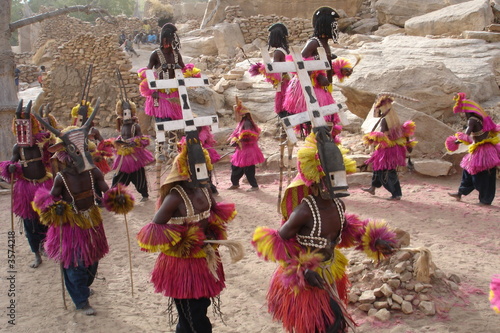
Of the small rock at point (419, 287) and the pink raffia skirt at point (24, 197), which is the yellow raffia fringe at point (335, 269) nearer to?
the small rock at point (419, 287)

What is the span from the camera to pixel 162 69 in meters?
7.41

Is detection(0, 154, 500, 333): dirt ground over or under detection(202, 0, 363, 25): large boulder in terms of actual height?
under

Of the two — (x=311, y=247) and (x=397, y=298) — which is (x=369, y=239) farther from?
(x=397, y=298)

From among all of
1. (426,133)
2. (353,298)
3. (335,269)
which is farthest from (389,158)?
(335,269)

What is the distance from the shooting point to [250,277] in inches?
214

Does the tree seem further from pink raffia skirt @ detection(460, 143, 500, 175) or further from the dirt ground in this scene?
pink raffia skirt @ detection(460, 143, 500, 175)

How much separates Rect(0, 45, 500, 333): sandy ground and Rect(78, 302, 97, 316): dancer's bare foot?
2.1 inches

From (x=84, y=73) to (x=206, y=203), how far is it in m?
11.5

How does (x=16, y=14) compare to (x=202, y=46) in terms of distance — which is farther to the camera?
(x=16, y=14)

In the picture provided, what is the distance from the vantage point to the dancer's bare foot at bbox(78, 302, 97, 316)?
4786 mm

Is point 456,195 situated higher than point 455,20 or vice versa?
point 455,20

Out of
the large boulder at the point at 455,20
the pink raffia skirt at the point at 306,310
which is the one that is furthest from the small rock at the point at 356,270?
the large boulder at the point at 455,20

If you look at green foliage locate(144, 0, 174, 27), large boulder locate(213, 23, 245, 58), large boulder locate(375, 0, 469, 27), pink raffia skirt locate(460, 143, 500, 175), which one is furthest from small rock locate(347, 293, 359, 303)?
green foliage locate(144, 0, 174, 27)

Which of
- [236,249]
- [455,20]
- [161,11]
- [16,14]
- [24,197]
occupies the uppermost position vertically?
[16,14]
